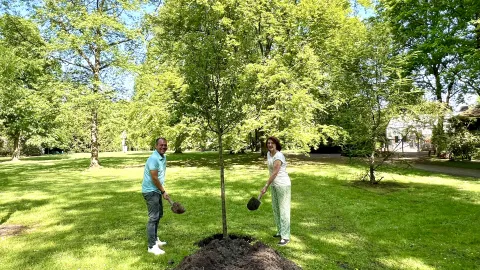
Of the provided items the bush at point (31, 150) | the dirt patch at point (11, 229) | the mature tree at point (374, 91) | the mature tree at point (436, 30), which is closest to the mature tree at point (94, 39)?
the dirt patch at point (11, 229)

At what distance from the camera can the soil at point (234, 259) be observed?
4281 millimetres

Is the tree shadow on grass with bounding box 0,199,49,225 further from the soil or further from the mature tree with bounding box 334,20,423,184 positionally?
the mature tree with bounding box 334,20,423,184

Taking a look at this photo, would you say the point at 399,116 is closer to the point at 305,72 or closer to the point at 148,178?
the point at 305,72

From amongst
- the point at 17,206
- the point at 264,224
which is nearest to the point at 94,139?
the point at 17,206

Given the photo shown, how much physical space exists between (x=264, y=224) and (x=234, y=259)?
12.2 feet

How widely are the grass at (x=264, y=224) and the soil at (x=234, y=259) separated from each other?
1.08 m

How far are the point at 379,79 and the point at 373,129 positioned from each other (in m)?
2.06

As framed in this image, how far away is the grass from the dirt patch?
0.07 meters

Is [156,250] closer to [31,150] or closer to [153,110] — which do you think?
[153,110]

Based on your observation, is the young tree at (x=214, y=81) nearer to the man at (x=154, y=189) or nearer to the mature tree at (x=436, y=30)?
the man at (x=154, y=189)

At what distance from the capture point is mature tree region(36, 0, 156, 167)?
20953 millimetres

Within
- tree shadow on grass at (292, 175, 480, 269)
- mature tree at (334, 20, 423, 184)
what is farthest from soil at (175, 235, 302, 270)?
mature tree at (334, 20, 423, 184)

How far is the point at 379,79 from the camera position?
43.5 ft

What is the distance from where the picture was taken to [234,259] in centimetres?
459
